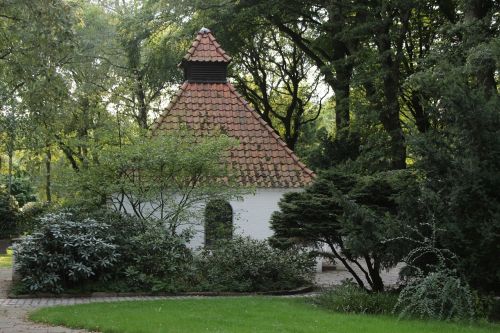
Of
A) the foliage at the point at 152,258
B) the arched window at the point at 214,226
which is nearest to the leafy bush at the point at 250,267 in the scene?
the foliage at the point at 152,258

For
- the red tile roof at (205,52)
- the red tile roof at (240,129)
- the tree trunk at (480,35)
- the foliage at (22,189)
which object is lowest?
the foliage at (22,189)

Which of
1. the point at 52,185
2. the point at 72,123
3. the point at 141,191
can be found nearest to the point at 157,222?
the point at 141,191

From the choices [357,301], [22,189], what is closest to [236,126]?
[357,301]

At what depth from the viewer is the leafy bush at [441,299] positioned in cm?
1072

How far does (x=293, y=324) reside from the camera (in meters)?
10.2

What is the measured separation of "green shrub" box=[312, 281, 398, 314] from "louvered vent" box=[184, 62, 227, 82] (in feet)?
38.9

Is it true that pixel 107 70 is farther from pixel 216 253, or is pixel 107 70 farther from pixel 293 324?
pixel 293 324

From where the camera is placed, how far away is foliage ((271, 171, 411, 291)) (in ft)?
40.3

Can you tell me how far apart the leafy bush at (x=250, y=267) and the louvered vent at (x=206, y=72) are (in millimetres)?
7794

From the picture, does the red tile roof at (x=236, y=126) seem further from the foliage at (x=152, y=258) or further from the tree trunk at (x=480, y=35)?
the tree trunk at (x=480, y=35)

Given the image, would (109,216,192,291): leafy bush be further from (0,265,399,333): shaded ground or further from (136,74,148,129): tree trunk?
(136,74,148,129): tree trunk

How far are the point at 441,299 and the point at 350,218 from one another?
240 cm

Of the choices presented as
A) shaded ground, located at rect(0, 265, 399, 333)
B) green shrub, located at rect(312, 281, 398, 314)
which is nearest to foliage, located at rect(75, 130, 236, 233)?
shaded ground, located at rect(0, 265, 399, 333)

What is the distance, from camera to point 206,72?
22734 mm
